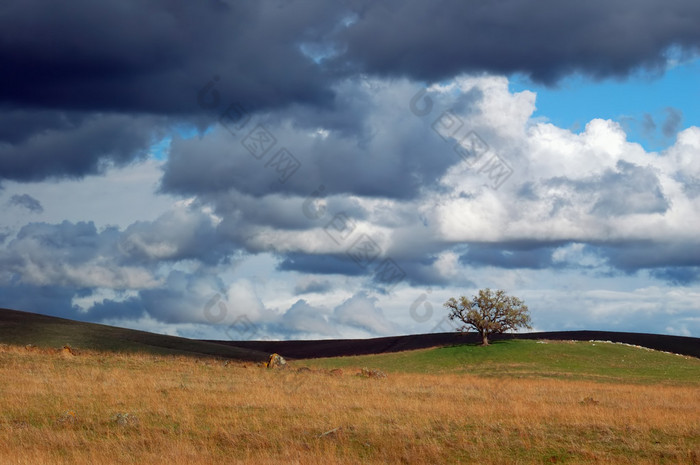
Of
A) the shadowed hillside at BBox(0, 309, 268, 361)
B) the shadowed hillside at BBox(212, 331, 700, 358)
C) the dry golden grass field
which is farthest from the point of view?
the shadowed hillside at BBox(212, 331, 700, 358)

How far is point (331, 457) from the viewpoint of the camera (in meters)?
13.9

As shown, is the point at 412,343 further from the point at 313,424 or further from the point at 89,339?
the point at 313,424

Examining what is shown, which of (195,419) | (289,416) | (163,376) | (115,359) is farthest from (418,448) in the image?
(115,359)

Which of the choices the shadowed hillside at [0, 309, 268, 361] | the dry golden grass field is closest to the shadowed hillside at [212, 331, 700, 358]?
the shadowed hillside at [0, 309, 268, 361]

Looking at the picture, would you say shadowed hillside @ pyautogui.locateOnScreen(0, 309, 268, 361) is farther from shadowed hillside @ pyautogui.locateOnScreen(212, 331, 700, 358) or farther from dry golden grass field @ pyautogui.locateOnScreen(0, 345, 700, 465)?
dry golden grass field @ pyautogui.locateOnScreen(0, 345, 700, 465)

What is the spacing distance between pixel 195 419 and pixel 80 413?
12.0 ft

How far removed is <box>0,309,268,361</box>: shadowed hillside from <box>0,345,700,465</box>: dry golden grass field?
149ft

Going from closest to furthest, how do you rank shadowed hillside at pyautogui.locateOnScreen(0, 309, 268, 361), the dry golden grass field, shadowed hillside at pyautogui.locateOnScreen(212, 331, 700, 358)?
the dry golden grass field
shadowed hillside at pyautogui.locateOnScreen(0, 309, 268, 361)
shadowed hillside at pyautogui.locateOnScreen(212, 331, 700, 358)

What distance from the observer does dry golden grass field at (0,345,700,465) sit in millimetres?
14969

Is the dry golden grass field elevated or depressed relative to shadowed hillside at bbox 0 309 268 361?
depressed

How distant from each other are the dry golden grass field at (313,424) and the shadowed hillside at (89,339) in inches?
1794

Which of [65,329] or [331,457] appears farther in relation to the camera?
[65,329]

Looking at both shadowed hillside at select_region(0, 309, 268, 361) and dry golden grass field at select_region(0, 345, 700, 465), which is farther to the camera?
shadowed hillside at select_region(0, 309, 268, 361)

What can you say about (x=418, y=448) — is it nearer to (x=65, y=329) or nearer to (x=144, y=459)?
(x=144, y=459)
